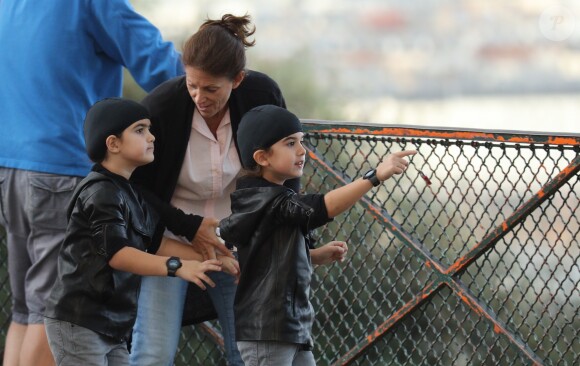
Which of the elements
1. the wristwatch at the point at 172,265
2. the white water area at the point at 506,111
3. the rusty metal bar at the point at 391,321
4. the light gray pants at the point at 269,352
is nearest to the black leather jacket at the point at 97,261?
the wristwatch at the point at 172,265

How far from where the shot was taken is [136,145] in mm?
3094

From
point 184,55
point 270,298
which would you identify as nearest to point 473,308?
point 270,298

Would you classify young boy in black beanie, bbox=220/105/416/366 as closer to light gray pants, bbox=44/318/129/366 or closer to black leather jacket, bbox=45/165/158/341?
black leather jacket, bbox=45/165/158/341

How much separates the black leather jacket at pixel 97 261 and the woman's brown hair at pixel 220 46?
385 mm

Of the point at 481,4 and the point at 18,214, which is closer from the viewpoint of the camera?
the point at 18,214

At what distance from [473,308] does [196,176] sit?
3.37ft

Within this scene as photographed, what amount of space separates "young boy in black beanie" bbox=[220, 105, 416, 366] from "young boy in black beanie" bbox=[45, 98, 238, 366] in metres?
0.12

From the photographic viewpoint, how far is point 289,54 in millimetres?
13242

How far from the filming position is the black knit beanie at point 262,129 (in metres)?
3.01

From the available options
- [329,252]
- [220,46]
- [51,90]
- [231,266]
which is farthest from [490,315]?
[51,90]

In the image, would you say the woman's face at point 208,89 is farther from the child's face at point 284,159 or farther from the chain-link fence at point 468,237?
the chain-link fence at point 468,237

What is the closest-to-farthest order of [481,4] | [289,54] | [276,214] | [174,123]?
[276,214] < [174,123] < [289,54] < [481,4]

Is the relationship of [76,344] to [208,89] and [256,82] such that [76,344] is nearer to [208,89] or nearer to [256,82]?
[208,89]

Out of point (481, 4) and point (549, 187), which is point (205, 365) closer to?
point (549, 187)
